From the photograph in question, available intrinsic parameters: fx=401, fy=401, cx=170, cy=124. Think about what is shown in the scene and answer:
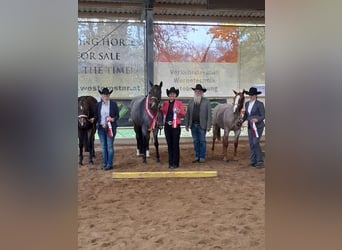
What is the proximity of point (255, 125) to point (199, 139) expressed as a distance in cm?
164

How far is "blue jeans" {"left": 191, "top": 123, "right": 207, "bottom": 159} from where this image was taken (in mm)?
9852

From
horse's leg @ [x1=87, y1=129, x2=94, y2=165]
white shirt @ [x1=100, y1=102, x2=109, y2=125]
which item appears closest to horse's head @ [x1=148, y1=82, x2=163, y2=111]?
white shirt @ [x1=100, y1=102, x2=109, y2=125]

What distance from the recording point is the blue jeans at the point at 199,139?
9.85 meters

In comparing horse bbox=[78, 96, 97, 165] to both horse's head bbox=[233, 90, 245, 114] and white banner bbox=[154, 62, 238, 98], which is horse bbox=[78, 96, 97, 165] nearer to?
horse's head bbox=[233, 90, 245, 114]

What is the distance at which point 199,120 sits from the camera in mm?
9859

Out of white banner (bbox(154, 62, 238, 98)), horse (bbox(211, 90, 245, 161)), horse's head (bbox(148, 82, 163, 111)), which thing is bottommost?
horse (bbox(211, 90, 245, 161))

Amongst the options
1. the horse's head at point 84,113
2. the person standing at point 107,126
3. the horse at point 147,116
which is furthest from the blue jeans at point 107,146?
the horse at point 147,116

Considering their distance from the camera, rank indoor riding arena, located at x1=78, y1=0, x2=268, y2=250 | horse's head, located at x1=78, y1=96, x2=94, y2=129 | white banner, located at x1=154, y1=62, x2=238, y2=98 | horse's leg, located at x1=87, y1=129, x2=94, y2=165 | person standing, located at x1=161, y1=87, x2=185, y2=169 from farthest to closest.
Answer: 1. white banner, located at x1=154, y1=62, x2=238, y2=98
2. horse's leg, located at x1=87, y1=129, x2=94, y2=165
3. horse's head, located at x1=78, y1=96, x2=94, y2=129
4. person standing, located at x1=161, y1=87, x2=185, y2=169
5. indoor riding arena, located at x1=78, y1=0, x2=268, y2=250

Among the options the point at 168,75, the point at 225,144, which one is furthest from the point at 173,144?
the point at 168,75

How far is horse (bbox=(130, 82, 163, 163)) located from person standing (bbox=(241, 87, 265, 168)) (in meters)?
2.15

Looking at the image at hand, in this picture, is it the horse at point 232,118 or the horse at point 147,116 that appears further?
the horse at point 232,118

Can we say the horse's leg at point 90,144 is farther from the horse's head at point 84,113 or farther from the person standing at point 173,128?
the person standing at point 173,128

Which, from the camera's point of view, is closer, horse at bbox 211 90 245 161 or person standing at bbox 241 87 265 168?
person standing at bbox 241 87 265 168
